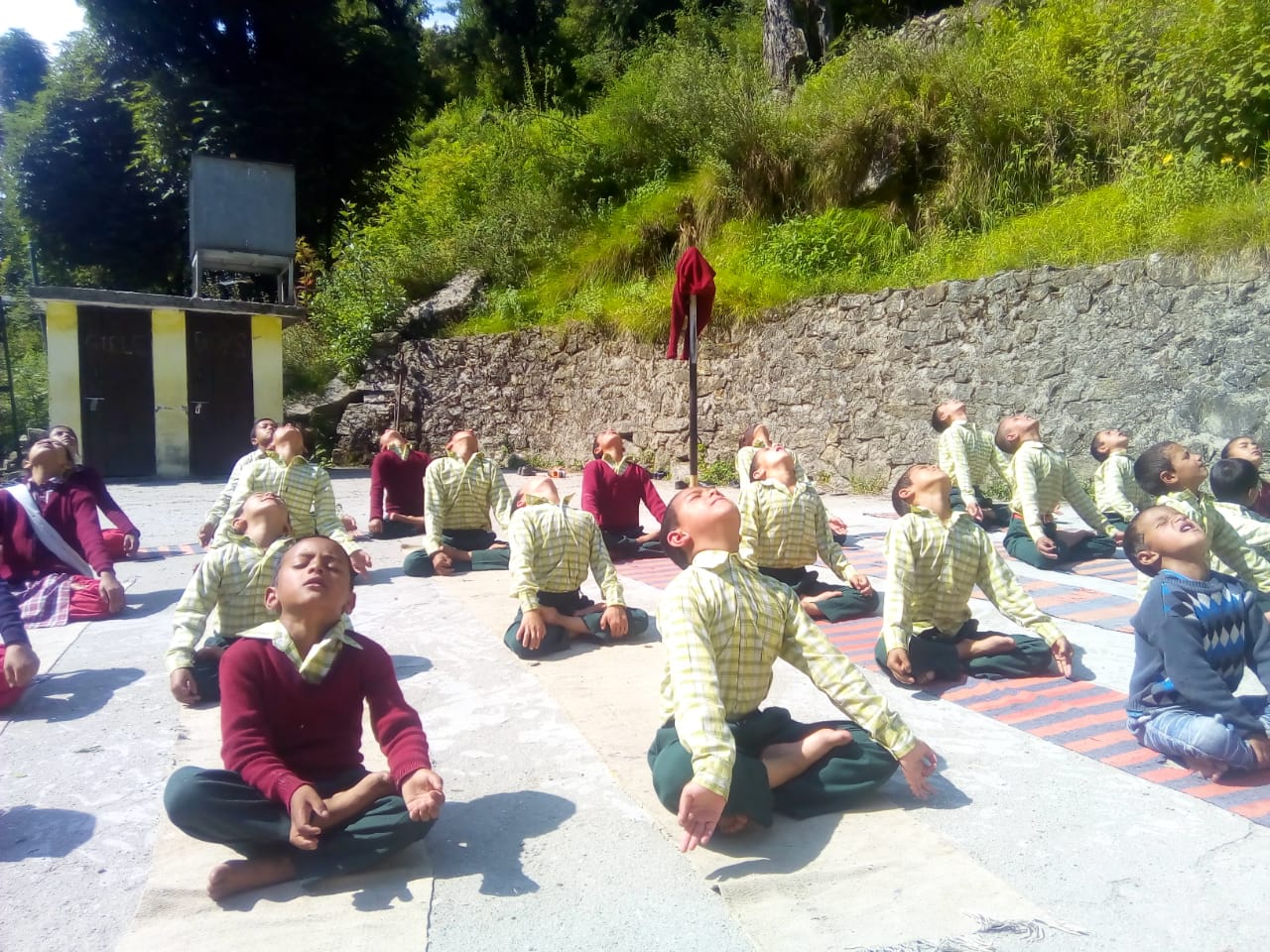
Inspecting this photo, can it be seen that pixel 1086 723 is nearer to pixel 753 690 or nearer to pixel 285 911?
pixel 753 690

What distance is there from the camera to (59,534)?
6.03m

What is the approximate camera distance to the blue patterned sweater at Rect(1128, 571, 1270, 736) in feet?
10.5

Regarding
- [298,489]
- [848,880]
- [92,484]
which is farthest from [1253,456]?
[92,484]

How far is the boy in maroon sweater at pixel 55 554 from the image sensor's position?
575 centimetres

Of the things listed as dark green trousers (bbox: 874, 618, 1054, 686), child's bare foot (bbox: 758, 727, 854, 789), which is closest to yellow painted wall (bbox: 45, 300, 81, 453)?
dark green trousers (bbox: 874, 618, 1054, 686)

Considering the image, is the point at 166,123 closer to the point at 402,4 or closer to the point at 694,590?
the point at 402,4

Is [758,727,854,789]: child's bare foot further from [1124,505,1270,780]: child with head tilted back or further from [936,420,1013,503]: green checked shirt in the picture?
[936,420,1013,503]: green checked shirt

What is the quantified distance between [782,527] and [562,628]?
56.3 inches

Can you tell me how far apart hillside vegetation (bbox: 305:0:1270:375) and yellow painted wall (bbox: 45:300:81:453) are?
493 centimetres

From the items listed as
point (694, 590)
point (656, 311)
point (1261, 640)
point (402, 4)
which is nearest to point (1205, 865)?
point (1261, 640)

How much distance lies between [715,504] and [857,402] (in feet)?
31.6

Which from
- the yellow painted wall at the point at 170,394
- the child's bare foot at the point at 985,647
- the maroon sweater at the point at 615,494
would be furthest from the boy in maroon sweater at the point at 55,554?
the yellow painted wall at the point at 170,394

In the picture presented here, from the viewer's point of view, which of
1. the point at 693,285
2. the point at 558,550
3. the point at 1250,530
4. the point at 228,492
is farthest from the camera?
the point at 693,285

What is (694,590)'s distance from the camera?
295 centimetres
